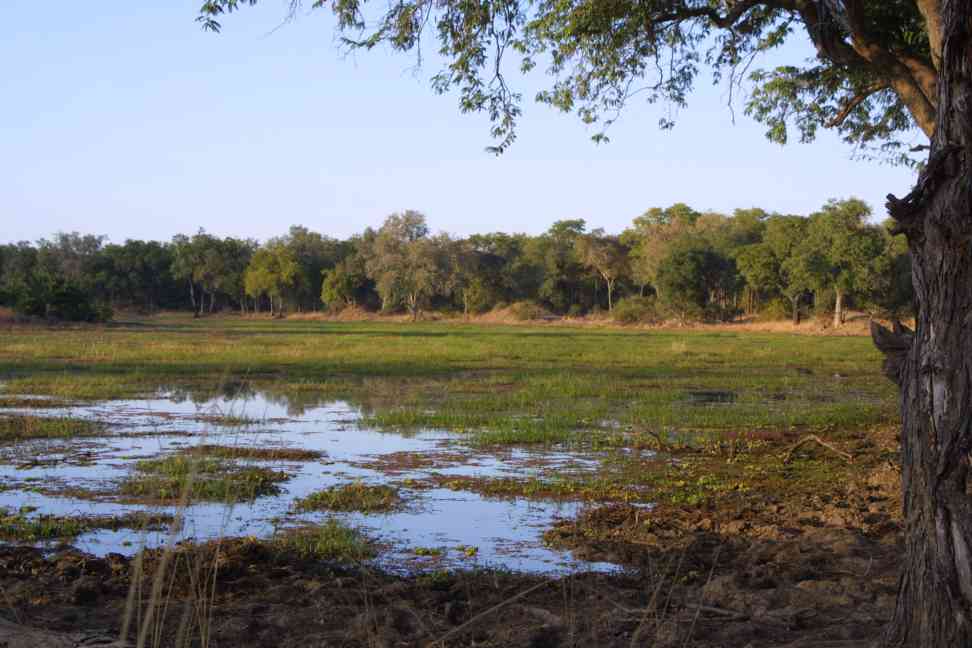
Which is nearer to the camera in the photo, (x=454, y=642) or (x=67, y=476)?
(x=454, y=642)

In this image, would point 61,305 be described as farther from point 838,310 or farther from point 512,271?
point 838,310

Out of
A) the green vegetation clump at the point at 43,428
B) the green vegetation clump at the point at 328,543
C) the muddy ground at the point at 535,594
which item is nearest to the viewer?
the muddy ground at the point at 535,594

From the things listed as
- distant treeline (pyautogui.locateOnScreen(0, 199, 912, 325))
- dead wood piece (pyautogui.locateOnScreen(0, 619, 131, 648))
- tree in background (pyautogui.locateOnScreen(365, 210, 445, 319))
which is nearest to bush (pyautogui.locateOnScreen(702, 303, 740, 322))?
distant treeline (pyautogui.locateOnScreen(0, 199, 912, 325))

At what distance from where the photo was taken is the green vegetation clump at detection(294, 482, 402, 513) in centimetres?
869

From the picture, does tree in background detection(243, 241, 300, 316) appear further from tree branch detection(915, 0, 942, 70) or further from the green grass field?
tree branch detection(915, 0, 942, 70)

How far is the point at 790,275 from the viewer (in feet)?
187

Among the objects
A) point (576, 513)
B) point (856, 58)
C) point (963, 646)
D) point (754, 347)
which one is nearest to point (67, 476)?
point (576, 513)

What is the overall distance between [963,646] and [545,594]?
9.02 ft

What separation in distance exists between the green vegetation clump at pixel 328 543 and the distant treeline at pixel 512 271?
4572 centimetres

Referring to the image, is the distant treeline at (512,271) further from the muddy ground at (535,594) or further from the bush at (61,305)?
the muddy ground at (535,594)

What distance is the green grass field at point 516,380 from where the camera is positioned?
1520 centimetres

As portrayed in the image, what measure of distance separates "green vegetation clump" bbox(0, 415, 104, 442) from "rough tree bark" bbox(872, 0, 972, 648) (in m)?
12.0

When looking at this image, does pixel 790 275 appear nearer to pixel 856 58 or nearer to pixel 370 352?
pixel 370 352

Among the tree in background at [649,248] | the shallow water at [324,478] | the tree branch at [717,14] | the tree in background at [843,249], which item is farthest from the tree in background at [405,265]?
the tree branch at [717,14]
